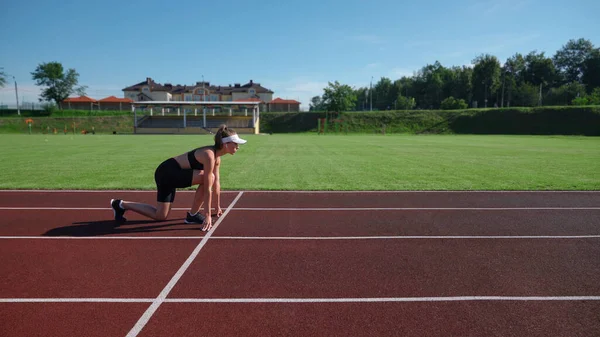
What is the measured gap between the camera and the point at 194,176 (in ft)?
20.8

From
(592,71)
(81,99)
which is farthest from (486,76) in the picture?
(81,99)

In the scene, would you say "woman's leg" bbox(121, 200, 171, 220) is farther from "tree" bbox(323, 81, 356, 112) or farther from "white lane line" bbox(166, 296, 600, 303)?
"tree" bbox(323, 81, 356, 112)

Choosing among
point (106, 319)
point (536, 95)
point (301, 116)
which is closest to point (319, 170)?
point (106, 319)

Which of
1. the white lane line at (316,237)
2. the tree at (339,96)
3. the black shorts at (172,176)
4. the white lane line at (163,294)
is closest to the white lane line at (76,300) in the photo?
the white lane line at (163,294)

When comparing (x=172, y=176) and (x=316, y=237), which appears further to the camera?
(x=172, y=176)

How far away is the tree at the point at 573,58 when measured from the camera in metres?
102

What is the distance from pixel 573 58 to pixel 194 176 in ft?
424

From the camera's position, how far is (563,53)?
4156 inches

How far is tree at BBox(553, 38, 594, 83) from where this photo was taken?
102188 millimetres

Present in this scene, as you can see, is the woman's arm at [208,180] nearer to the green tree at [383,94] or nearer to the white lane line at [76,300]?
the white lane line at [76,300]

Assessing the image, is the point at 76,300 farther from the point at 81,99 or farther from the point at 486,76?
the point at 81,99

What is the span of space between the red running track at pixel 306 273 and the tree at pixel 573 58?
11968cm

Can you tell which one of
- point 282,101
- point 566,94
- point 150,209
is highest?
point 282,101

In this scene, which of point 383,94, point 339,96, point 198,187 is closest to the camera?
point 198,187
